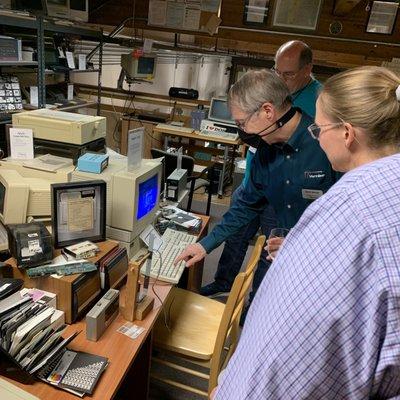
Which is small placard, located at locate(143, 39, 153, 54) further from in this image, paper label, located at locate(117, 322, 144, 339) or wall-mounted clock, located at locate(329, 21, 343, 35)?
paper label, located at locate(117, 322, 144, 339)

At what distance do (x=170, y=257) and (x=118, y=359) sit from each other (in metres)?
0.64

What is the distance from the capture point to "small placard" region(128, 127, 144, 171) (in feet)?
5.16

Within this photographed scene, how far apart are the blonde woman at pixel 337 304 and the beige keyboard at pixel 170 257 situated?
0.95 m

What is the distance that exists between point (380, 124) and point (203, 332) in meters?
1.25

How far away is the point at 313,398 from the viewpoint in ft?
1.90

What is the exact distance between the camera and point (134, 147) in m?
1.60

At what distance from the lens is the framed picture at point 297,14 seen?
3605mm

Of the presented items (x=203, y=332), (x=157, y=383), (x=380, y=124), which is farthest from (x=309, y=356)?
(x=157, y=383)

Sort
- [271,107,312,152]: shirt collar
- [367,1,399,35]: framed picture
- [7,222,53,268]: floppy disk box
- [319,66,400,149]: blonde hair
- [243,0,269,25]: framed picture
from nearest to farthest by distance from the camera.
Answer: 1. [319,66,400,149]: blonde hair
2. [7,222,53,268]: floppy disk box
3. [271,107,312,152]: shirt collar
4. [367,1,399,35]: framed picture
5. [243,0,269,25]: framed picture

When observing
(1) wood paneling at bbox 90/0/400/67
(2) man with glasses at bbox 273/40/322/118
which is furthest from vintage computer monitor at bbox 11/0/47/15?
(2) man with glasses at bbox 273/40/322/118

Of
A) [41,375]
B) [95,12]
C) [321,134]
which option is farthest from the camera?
[95,12]

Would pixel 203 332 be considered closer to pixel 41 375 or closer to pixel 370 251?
pixel 41 375

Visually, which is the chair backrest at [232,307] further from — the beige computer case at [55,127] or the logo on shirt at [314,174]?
the beige computer case at [55,127]

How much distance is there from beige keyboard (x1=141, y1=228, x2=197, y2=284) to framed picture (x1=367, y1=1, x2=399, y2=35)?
3.08 metres
